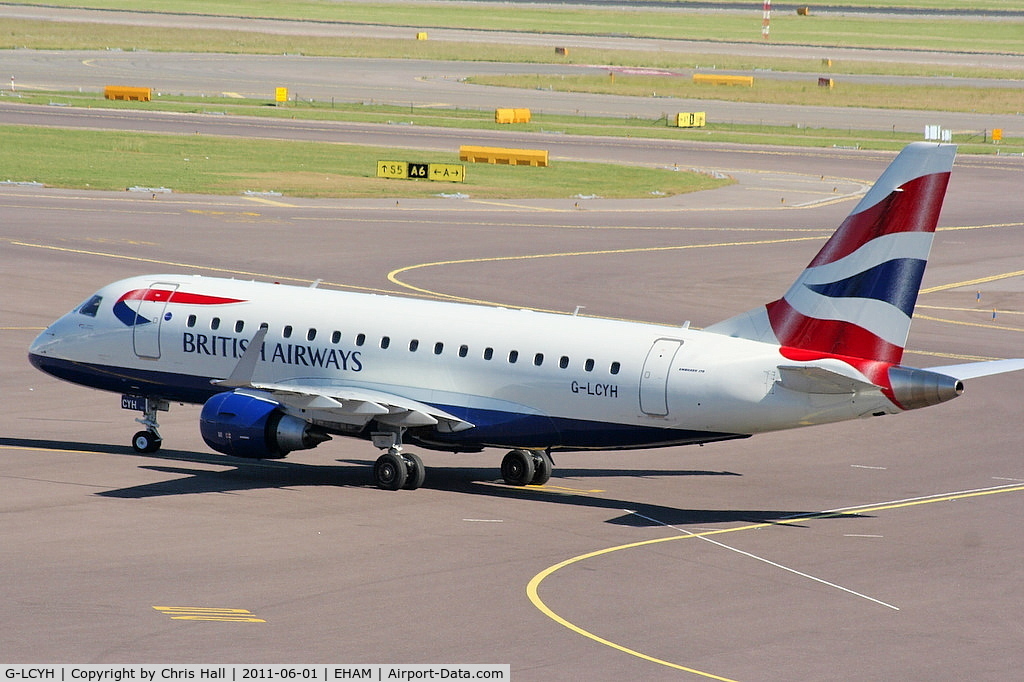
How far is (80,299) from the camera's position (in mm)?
60562

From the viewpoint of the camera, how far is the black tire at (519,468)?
37.2m

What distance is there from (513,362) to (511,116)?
113 metres

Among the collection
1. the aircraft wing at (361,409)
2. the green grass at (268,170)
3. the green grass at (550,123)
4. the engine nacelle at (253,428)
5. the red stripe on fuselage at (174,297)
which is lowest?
the engine nacelle at (253,428)

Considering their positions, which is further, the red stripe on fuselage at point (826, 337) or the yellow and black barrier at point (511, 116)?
the yellow and black barrier at point (511, 116)

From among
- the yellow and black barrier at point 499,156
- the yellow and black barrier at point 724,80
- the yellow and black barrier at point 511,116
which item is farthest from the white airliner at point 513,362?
the yellow and black barrier at point 724,80

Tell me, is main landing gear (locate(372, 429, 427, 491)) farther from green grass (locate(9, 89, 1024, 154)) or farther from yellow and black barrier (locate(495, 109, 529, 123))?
yellow and black barrier (locate(495, 109, 529, 123))

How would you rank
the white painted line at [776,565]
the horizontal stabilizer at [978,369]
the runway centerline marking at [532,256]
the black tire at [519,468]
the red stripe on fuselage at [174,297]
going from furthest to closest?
the runway centerline marking at [532,256] → the red stripe on fuselage at [174,297] → the black tire at [519,468] → the horizontal stabilizer at [978,369] → the white painted line at [776,565]

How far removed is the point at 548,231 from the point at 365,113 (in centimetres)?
7033

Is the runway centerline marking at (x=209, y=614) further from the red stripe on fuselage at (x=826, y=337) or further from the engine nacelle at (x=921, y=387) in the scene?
the engine nacelle at (x=921, y=387)

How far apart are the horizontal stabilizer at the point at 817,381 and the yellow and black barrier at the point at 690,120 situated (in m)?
121

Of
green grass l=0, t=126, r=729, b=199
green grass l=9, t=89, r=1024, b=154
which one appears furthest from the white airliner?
green grass l=9, t=89, r=1024, b=154

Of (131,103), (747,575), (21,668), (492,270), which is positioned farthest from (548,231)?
(131,103)

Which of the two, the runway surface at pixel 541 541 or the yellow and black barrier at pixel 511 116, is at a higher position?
the yellow and black barrier at pixel 511 116

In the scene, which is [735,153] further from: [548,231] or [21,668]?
[21,668]
